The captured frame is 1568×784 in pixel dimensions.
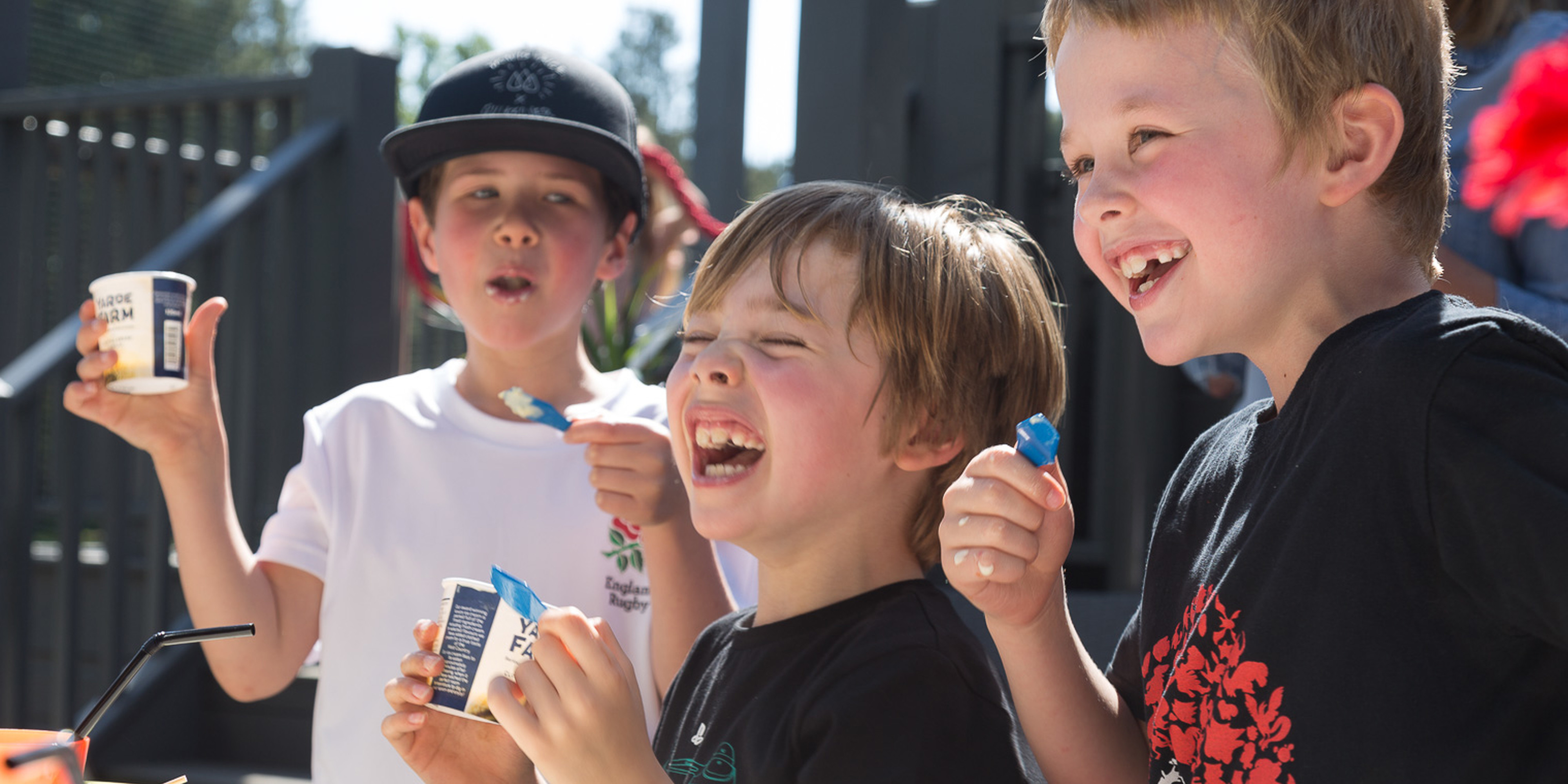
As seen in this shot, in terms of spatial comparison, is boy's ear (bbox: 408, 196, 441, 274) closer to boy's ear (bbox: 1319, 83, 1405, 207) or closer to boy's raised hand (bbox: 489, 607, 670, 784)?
boy's raised hand (bbox: 489, 607, 670, 784)

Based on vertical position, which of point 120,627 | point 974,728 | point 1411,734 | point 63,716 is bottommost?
point 63,716

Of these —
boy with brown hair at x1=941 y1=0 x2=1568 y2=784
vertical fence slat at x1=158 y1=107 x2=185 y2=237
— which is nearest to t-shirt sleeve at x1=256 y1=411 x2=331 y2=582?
boy with brown hair at x1=941 y1=0 x2=1568 y2=784

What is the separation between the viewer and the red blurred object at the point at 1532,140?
0.44 meters

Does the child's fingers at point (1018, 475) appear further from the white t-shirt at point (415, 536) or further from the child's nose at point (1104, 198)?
the white t-shirt at point (415, 536)

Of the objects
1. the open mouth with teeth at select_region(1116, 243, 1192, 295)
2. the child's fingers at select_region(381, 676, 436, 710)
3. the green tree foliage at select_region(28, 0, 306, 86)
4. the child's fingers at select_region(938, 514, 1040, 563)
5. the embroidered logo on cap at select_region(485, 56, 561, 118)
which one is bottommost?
the child's fingers at select_region(381, 676, 436, 710)

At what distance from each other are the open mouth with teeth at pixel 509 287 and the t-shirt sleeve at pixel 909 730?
0.96m

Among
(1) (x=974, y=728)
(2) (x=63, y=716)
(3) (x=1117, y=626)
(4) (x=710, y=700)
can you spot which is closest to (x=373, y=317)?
(2) (x=63, y=716)

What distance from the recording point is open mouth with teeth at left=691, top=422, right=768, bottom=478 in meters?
1.43

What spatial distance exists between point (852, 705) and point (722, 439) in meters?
0.38

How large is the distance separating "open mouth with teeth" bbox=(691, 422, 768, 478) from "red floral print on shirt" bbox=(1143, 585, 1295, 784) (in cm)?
52

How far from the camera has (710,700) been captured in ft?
4.73

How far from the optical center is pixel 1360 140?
1.08 metres

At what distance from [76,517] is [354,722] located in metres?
2.18

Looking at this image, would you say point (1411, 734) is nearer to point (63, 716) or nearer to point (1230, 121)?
point (1230, 121)
